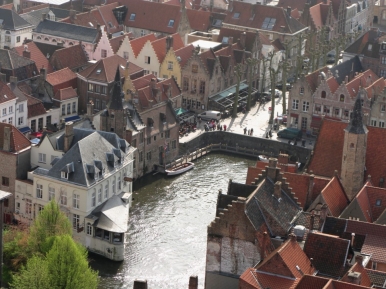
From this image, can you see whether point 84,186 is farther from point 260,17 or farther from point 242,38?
point 260,17

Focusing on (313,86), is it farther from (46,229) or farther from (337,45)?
(46,229)

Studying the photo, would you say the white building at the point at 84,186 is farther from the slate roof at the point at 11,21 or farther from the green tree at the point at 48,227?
the slate roof at the point at 11,21

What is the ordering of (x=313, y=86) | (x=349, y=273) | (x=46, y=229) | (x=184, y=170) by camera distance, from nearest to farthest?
(x=349, y=273) → (x=46, y=229) → (x=184, y=170) → (x=313, y=86)

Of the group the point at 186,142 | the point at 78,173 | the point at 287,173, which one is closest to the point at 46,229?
the point at 78,173

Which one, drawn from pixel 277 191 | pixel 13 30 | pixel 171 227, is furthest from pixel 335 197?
pixel 13 30

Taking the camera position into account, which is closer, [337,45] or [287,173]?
[287,173]

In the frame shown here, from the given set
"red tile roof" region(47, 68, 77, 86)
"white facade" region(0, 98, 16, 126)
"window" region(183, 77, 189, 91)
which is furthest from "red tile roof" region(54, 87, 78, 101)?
"window" region(183, 77, 189, 91)

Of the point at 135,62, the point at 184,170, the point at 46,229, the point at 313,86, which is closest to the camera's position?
the point at 46,229
